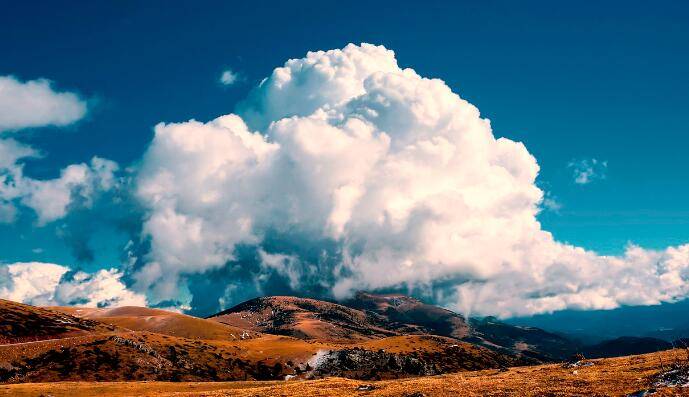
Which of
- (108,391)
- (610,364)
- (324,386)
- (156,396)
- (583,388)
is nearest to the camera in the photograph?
(583,388)

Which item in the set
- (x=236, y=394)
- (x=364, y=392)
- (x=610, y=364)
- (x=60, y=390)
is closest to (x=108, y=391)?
(x=60, y=390)

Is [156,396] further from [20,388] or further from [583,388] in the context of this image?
[583,388]

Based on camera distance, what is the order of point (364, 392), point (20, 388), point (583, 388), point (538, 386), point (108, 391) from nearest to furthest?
point (583, 388) → point (538, 386) → point (364, 392) → point (20, 388) → point (108, 391)

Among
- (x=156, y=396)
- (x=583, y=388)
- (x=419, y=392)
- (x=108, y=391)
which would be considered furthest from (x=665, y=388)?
(x=108, y=391)

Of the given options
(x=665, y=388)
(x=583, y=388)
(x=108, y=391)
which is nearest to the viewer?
(x=665, y=388)

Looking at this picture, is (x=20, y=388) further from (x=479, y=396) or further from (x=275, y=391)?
(x=479, y=396)

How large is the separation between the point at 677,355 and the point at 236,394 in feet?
211

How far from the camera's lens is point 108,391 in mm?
120875

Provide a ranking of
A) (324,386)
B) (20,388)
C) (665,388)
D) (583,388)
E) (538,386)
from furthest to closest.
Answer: (20,388) < (324,386) < (538,386) < (583,388) < (665,388)

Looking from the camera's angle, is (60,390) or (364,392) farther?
(60,390)

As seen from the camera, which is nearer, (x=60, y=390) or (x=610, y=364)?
(x=610, y=364)

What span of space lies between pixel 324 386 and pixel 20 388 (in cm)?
8025

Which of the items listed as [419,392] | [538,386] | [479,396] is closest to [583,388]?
[538,386]

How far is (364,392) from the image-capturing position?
218 ft
